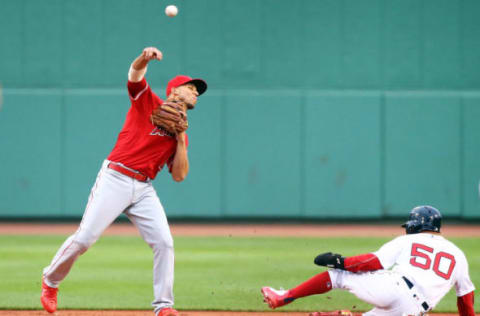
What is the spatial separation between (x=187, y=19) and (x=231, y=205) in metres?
3.78

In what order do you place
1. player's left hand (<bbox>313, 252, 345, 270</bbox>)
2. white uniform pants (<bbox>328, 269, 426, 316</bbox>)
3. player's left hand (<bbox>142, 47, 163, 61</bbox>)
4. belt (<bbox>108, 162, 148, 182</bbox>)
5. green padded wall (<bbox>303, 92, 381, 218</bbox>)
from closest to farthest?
1. white uniform pants (<bbox>328, 269, 426, 316</bbox>)
2. player's left hand (<bbox>313, 252, 345, 270</bbox>)
3. player's left hand (<bbox>142, 47, 163, 61</bbox>)
4. belt (<bbox>108, 162, 148, 182</bbox>)
5. green padded wall (<bbox>303, 92, 381, 218</bbox>)

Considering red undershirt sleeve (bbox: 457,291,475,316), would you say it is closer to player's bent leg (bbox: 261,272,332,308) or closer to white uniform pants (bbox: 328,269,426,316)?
white uniform pants (bbox: 328,269,426,316)

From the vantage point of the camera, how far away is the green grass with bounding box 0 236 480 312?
23.1 ft

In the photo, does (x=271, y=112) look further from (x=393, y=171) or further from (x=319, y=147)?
(x=393, y=171)

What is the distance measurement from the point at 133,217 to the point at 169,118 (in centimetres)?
82

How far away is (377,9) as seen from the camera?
15203 mm

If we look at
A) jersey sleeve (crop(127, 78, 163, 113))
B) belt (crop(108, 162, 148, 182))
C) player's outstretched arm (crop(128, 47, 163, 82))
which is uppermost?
player's outstretched arm (crop(128, 47, 163, 82))

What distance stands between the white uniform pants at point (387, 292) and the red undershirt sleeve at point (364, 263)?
0.06 metres

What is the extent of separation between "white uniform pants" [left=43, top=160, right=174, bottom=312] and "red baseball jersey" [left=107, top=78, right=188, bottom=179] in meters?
0.13

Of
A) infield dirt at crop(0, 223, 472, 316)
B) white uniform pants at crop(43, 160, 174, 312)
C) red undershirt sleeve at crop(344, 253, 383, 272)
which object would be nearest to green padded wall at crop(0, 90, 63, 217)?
infield dirt at crop(0, 223, 472, 316)

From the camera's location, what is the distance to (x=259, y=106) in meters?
15.0

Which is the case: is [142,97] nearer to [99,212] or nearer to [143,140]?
[143,140]

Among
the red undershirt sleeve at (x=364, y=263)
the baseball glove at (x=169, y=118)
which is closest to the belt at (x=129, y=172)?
the baseball glove at (x=169, y=118)

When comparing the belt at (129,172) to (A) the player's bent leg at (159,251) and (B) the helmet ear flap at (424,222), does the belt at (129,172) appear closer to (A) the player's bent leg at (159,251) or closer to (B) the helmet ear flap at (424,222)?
(A) the player's bent leg at (159,251)
